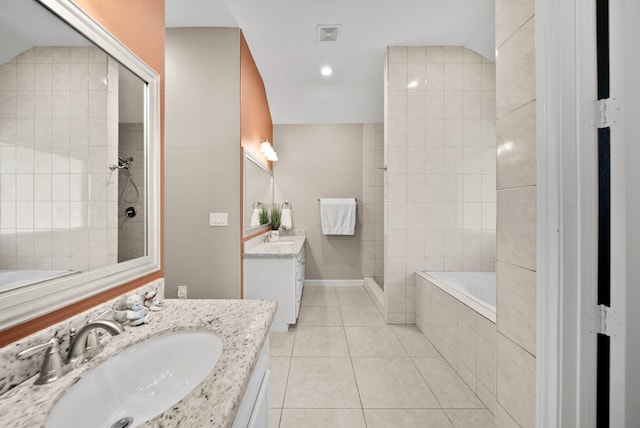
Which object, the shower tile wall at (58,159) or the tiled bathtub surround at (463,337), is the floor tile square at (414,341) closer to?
the tiled bathtub surround at (463,337)

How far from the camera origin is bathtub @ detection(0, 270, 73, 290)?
2.04 ft

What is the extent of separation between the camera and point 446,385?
1.79 meters

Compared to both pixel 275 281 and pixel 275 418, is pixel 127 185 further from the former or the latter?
pixel 275 281

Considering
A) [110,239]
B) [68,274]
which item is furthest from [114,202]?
[68,274]

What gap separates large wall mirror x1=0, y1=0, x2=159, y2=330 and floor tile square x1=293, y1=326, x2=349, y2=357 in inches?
61.9

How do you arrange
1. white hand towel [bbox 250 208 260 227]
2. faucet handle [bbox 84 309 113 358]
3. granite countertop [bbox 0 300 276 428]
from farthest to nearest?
white hand towel [bbox 250 208 260 227] < faucet handle [bbox 84 309 113 358] < granite countertop [bbox 0 300 276 428]

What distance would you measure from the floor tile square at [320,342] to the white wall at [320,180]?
159cm

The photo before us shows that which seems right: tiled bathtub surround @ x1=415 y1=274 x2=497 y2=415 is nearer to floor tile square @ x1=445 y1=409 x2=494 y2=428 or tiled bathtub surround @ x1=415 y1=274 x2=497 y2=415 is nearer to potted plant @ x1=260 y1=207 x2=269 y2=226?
floor tile square @ x1=445 y1=409 x2=494 y2=428

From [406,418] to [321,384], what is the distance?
1.83ft

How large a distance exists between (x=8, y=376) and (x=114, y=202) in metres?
0.58

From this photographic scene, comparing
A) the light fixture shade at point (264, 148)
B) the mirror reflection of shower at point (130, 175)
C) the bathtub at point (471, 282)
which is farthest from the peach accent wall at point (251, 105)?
the bathtub at point (471, 282)

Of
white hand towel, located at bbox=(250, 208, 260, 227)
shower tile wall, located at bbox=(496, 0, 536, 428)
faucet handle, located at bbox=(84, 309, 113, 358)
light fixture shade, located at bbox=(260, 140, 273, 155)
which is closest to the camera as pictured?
faucet handle, located at bbox=(84, 309, 113, 358)

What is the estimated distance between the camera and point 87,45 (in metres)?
0.86

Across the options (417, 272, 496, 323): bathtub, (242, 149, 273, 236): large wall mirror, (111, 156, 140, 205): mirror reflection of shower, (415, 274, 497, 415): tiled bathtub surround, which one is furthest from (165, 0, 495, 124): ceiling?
(415, 274, 497, 415): tiled bathtub surround
